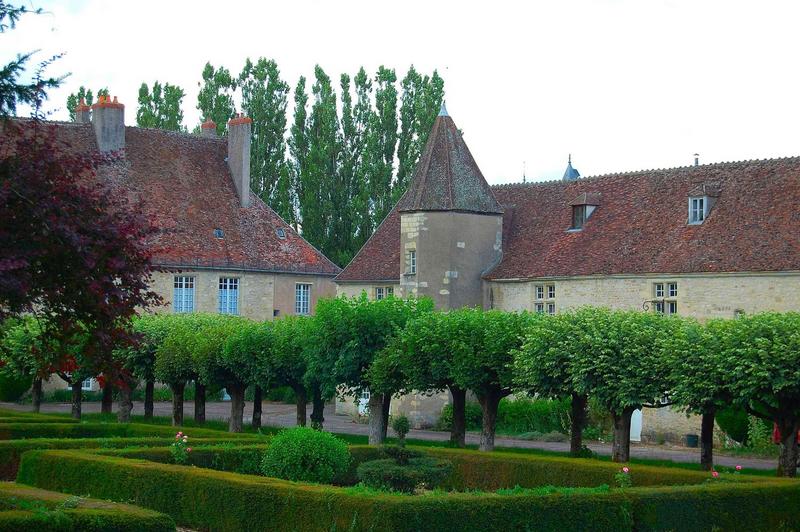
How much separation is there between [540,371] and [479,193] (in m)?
14.6

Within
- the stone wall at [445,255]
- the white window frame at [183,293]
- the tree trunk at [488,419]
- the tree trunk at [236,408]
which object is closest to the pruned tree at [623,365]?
the tree trunk at [488,419]

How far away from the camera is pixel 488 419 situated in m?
29.4

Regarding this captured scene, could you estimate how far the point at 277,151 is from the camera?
5828 centimetres

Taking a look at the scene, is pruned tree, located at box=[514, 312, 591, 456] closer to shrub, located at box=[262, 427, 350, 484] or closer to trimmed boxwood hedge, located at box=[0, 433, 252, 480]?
shrub, located at box=[262, 427, 350, 484]

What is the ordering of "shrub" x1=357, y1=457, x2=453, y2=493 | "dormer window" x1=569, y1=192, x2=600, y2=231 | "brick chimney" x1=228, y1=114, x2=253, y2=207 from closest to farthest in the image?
"shrub" x1=357, y1=457, x2=453, y2=493
"dormer window" x1=569, y1=192, x2=600, y2=231
"brick chimney" x1=228, y1=114, x2=253, y2=207

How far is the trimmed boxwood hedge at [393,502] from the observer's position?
15.1 m

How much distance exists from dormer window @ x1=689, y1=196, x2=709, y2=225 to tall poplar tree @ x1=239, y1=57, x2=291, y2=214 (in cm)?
2531

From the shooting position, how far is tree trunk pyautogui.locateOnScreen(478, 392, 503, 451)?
29.0 meters

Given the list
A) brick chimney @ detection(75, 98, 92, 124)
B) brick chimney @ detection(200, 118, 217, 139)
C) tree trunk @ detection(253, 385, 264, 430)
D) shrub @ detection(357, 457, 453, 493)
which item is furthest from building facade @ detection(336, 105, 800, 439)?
shrub @ detection(357, 457, 453, 493)

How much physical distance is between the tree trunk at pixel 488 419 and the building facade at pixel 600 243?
789 centimetres

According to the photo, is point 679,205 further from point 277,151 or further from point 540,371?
point 277,151

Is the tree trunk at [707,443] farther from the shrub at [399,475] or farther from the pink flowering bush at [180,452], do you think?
the pink flowering bush at [180,452]

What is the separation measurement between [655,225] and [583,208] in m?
3.43

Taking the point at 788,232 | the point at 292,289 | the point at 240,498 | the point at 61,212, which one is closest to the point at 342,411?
the point at 292,289
